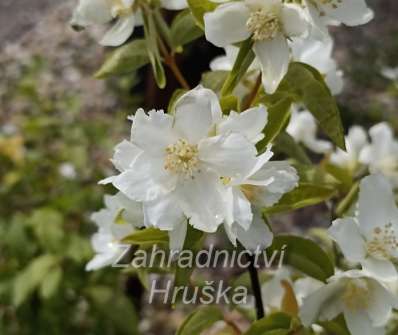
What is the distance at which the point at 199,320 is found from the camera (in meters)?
1.09

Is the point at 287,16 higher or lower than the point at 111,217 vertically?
higher

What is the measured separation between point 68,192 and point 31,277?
51 cm

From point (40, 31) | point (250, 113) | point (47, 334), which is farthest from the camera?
point (40, 31)

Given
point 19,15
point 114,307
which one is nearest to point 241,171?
point 114,307

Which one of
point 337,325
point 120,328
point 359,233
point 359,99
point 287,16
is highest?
point 287,16

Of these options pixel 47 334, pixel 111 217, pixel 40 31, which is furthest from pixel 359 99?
pixel 111 217

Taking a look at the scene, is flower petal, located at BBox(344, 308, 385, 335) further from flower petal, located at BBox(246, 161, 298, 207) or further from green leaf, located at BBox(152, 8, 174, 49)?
green leaf, located at BBox(152, 8, 174, 49)

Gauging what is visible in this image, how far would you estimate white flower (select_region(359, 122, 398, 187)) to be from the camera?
4.80 ft

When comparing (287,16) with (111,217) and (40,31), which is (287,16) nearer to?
(111,217)

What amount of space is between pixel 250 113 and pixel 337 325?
0.36 meters

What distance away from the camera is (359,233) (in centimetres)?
105

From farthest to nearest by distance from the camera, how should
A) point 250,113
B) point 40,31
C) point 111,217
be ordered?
point 40,31 → point 111,217 → point 250,113

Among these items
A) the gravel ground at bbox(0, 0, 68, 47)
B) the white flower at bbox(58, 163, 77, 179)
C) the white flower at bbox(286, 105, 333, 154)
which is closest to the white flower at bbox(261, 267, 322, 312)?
the white flower at bbox(286, 105, 333, 154)

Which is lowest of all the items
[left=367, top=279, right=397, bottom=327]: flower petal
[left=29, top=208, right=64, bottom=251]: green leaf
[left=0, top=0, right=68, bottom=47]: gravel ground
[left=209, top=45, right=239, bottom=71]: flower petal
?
[left=0, top=0, right=68, bottom=47]: gravel ground
